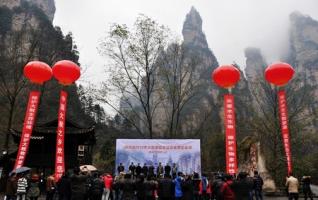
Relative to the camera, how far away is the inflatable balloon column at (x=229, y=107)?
42.9 feet

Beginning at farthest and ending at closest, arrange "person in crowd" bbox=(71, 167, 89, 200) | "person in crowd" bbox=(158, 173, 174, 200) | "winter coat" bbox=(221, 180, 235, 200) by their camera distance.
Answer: "person in crowd" bbox=(158, 173, 174, 200) < "person in crowd" bbox=(71, 167, 89, 200) < "winter coat" bbox=(221, 180, 235, 200)

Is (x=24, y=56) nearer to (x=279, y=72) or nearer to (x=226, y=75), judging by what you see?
(x=226, y=75)

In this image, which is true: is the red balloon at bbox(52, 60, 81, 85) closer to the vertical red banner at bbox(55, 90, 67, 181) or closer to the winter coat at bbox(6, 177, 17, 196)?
the vertical red banner at bbox(55, 90, 67, 181)

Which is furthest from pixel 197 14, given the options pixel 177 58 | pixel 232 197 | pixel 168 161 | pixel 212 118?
pixel 232 197

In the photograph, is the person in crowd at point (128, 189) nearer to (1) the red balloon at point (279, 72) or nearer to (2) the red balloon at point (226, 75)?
(2) the red balloon at point (226, 75)

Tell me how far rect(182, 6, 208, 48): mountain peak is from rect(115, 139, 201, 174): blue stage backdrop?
3634 inches

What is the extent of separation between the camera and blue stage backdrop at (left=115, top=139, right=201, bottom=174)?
1847 cm

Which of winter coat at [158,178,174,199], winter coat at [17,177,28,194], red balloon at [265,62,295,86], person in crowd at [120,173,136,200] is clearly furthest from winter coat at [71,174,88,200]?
red balloon at [265,62,295,86]

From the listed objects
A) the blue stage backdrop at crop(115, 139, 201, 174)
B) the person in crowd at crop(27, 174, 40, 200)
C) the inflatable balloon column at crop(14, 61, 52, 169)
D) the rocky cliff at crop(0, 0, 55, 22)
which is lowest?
the person in crowd at crop(27, 174, 40, 200)

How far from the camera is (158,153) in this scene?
730 inches

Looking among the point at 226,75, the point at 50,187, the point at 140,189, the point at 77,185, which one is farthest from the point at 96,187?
the point at 226,75

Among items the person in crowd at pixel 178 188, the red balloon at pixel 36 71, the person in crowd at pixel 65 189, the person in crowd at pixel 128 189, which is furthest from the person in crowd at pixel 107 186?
the red balloon at pixel 36 71

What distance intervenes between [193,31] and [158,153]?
10093cm

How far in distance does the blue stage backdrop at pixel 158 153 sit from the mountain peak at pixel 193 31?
92.3m
